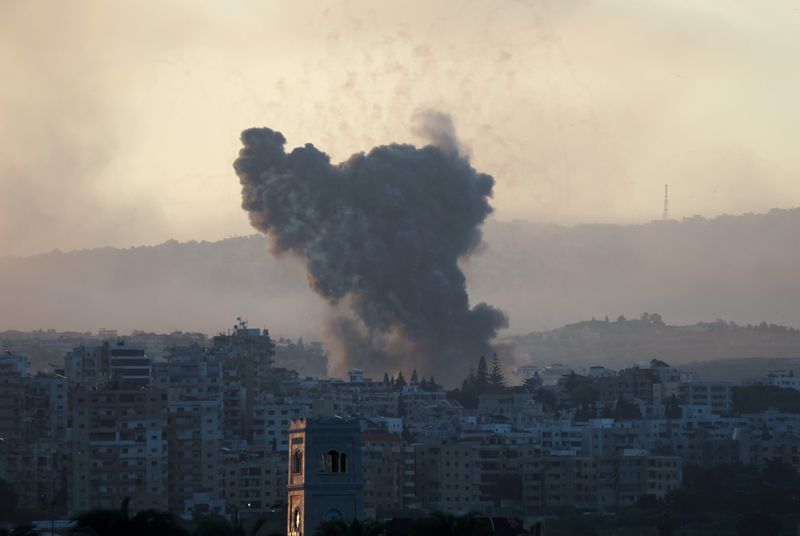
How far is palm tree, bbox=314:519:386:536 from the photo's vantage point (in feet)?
206

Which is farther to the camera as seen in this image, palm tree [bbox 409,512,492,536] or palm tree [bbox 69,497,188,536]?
palm tree [bbox 409,512,492,536]

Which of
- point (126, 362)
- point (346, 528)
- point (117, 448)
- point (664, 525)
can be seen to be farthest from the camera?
point (126, 362)

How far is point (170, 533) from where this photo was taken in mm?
64562

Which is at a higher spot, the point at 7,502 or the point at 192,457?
the point at 192,457

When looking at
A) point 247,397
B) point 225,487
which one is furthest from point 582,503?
point 247,397

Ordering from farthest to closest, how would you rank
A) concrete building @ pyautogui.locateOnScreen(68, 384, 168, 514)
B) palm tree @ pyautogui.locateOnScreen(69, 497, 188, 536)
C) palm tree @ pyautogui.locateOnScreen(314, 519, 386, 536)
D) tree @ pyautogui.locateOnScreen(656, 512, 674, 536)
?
concrete building @ pyautogui.locateOnScreen(68, 384, 168, 514) < tree @ pyautogui.locateOnScreen(656, 512, 674, 536) < palm tree @ pyautogui.locateOnScreen(69, 497, 188, 536) < palm tree @ pyautogui.locateOnScreen(314, 519, 386, 536)

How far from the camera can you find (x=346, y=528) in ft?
207

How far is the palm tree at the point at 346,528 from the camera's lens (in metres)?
62.7

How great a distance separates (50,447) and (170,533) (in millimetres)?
80154

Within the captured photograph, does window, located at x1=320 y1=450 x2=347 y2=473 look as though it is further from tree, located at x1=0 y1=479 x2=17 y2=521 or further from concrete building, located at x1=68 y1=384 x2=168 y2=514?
concrete building, located at x1=68 y1=384 x2=168 y2=514

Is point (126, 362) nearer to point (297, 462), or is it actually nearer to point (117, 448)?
point (117, 448)

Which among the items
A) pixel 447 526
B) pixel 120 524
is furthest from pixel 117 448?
pixel 120 524

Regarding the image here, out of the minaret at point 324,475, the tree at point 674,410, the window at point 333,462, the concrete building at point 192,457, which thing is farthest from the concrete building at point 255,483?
the window at point 333,462

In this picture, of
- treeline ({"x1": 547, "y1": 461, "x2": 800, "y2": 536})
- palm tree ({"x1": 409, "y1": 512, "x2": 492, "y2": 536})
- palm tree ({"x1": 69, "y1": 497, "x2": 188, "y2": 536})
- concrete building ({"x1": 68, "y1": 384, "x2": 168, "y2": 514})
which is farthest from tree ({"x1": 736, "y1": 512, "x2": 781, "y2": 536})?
palm tree ({"x1": 69, "y1": 497, "x2": 188, "y2": 536})
